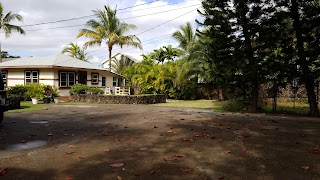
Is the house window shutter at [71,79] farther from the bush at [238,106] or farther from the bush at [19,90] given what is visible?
the bush at [238,106]

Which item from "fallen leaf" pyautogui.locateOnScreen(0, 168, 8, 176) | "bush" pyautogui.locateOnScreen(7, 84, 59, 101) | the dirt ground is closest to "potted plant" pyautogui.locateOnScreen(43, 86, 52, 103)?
"bush" pyautogui.locateOnScreen(7, 84, 59, 101)

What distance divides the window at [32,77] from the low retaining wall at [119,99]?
4.55 m

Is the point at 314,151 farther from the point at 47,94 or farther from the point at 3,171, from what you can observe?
the point at 47,94

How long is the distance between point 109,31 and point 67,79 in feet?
28.9

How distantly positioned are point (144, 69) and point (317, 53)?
16.5 metres

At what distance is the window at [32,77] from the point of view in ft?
78.8

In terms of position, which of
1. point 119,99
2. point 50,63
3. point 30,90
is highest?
point 50,63

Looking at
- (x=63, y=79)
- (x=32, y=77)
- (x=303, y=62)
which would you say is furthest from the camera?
(x=63, y=79)

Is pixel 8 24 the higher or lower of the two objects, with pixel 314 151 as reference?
higher

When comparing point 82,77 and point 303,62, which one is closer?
point 303,62

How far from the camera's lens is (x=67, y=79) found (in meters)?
24.6

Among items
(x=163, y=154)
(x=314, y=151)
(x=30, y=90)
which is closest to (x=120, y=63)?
(x=30, y=90)

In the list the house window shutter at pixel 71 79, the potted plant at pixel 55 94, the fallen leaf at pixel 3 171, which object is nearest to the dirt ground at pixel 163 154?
the fallen leaf at pixel 3 171

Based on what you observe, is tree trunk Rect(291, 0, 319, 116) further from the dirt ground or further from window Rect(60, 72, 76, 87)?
window Rect(60, 72, 76, 87)
